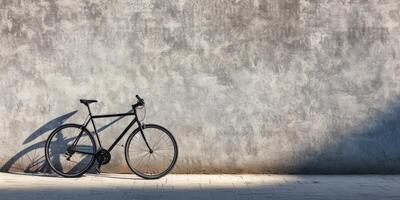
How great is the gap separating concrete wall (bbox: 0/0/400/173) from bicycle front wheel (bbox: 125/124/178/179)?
16cm

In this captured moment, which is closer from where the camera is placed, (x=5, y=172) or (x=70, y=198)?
(x=70, y=198)

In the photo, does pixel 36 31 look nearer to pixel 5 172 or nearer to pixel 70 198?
pixel 5 172

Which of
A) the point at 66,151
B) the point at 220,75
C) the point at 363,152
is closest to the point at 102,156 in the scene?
the point at 66,151

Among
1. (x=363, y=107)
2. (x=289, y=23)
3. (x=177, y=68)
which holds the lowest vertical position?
(x=363, y=107)

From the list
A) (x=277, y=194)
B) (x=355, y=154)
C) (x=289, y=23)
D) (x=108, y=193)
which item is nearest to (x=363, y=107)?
(x=355, y=154)

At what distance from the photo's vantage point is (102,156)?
8.98 meters

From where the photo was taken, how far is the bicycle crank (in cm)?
898

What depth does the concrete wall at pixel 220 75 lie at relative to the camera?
9.08 metres

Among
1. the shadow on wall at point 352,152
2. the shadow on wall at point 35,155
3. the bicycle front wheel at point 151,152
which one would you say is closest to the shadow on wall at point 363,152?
the shadow on wall at point 352,152

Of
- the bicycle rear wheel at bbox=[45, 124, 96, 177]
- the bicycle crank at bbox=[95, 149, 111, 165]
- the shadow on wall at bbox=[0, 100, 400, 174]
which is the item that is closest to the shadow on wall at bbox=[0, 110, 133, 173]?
the shadow on wall at bbox=[0, 100, 400, 174]

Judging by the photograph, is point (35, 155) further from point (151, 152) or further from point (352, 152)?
point (352, 152)

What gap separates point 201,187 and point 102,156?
1.59 meters

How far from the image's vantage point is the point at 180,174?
9156 mm

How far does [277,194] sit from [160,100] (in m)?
2.26
